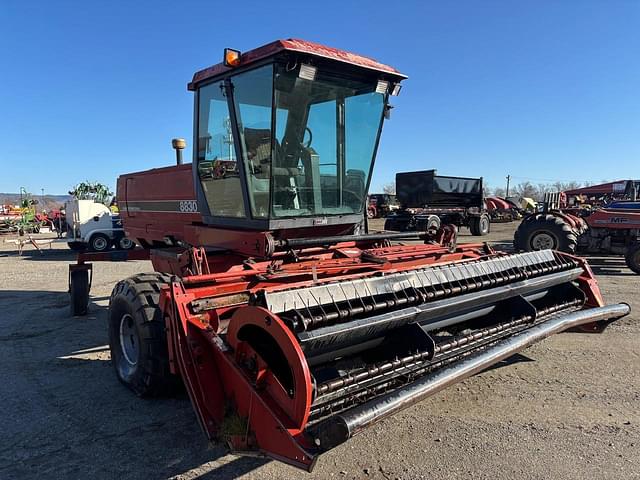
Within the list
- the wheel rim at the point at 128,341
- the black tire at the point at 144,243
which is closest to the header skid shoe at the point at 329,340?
the wheel rim at the point at 128,341

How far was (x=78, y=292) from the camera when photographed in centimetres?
649

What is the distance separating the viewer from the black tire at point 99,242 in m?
15.7

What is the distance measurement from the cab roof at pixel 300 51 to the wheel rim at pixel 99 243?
510 inches

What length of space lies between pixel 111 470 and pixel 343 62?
11.3ft

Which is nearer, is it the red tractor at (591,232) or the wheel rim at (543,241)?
the red tractor at (591,232)

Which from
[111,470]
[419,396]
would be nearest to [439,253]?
[419,396]

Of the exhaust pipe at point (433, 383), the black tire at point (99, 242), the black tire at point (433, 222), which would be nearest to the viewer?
the exhaust pipe at point (433, 383)

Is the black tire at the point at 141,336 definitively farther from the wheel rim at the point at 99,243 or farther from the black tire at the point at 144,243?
the wheel rim at the point at 99,243

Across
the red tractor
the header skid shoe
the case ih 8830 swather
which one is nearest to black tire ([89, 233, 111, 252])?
the case ih 8830 swather

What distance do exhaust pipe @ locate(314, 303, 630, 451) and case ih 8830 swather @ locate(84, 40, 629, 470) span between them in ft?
0.04

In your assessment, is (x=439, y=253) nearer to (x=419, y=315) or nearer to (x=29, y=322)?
(x=419, y=315)

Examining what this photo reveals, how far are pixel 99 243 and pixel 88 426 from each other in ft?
45.5

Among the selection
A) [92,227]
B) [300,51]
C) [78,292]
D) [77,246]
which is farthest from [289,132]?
[77,246]

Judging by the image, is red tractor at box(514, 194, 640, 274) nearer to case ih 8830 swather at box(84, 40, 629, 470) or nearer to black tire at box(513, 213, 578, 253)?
black tire at box(513, 213, 578, 253)
